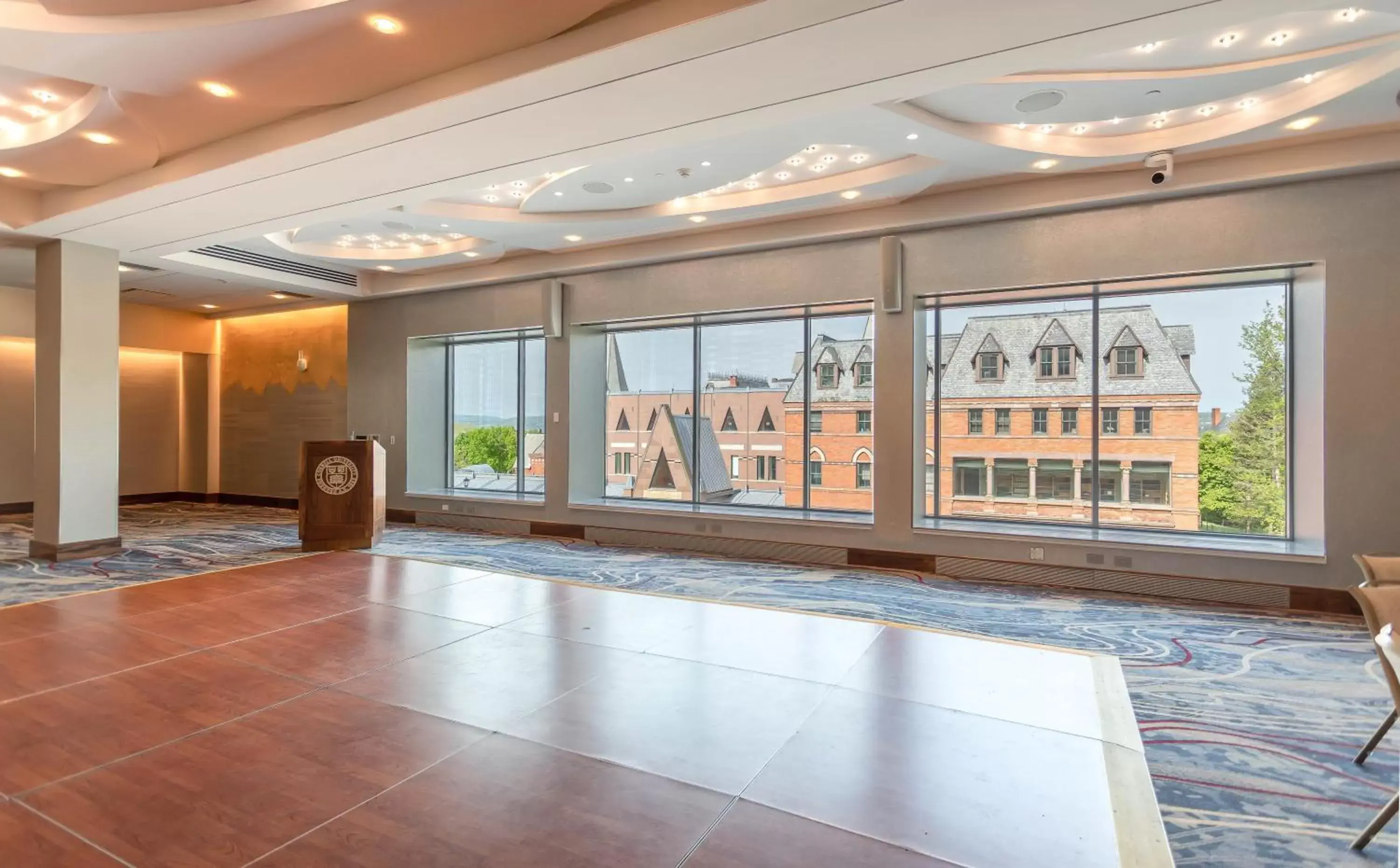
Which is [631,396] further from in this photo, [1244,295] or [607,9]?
[1244,295]

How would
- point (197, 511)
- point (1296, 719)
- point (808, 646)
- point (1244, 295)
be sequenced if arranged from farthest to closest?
point (197, 511)
point (1244, 295)
point (808, 646)
point (1296, 719)

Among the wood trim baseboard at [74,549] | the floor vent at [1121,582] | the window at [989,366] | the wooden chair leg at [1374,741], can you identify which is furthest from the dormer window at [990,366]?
the wood trim baseboard at [74,549]

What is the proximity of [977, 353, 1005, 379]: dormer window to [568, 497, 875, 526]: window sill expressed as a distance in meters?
2.08

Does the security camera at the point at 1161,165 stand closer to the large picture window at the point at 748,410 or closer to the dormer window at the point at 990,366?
the dormer window at the point at 990,366

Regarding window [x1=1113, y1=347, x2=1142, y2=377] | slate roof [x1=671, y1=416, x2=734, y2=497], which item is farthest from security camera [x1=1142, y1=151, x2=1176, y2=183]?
slate roof [x1=671, y1=416, x2=734, y2=497]

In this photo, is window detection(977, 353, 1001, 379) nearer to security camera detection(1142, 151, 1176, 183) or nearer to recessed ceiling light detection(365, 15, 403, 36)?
security camera detection(1142, 151, 1176, 183)

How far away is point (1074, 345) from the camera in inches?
297

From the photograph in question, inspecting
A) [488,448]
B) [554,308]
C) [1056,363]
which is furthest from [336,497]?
[1056,363]

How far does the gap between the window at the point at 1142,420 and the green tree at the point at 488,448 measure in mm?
8569

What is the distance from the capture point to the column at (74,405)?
7.74m

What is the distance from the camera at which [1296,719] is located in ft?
12.2

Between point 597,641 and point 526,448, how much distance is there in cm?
694

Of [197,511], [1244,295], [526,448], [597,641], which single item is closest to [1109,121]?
[1244,295]

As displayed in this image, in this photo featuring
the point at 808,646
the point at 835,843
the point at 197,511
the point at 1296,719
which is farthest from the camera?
the point at 197,511
